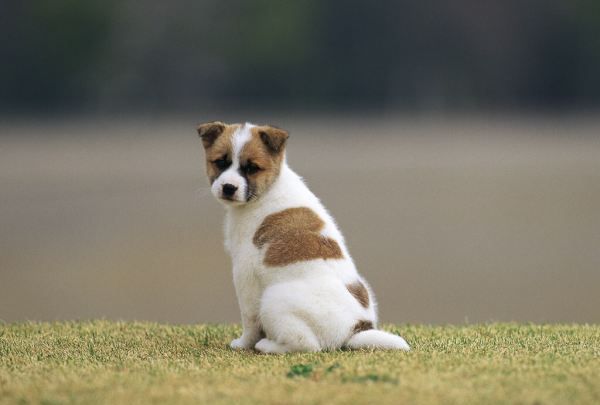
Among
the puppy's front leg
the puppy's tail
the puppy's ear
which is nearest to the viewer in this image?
the puppy's tail

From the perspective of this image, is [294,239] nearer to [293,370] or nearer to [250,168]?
[250,168]

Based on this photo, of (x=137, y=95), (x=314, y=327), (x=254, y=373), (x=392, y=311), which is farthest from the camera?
(x=137, y=95)

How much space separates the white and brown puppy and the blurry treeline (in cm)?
4737

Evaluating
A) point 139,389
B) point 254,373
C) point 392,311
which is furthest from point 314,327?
point 392,311

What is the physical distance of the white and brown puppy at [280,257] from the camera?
25.8ft

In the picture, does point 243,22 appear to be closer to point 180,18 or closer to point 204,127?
point 180,18

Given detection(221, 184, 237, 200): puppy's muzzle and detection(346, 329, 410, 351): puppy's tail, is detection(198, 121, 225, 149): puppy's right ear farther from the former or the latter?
detection(346, 329, 410, 351): puppy's tail

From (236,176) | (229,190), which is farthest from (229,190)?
(236,176)

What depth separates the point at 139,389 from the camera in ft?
21.9

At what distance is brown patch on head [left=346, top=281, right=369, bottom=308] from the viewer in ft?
26.6

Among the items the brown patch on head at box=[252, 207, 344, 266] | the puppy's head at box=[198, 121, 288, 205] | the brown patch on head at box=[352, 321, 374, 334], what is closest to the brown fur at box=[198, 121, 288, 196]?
the puppy's head at box=[198, 121, 288, 205]

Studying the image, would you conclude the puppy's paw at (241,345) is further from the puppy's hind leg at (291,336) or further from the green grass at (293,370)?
the puppy's hind leg at (291,336)

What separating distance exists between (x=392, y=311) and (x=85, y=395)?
8913 mm

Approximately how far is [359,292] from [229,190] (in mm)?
1240
